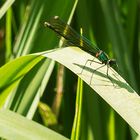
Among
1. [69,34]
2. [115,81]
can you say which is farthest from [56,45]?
[115,81]

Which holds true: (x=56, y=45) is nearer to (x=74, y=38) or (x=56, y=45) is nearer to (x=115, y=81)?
(x=74, y=38)

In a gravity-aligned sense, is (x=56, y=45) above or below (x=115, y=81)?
above

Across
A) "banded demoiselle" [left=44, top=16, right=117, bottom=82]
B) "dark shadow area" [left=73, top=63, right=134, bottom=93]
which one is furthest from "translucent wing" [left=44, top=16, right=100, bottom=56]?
"dark shadow area" [left=73, top=63, right=134, bottom=93]

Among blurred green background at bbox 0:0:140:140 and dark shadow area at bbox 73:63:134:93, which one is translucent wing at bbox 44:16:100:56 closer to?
blurred green background at bbox 0:0:140:140

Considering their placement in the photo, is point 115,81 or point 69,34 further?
point 69,34

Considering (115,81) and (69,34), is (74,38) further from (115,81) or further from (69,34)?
(115,81)
